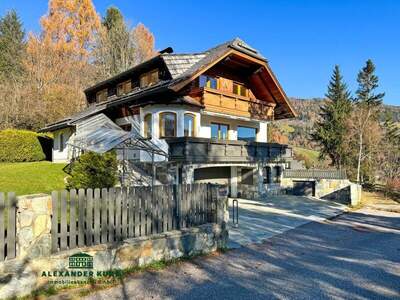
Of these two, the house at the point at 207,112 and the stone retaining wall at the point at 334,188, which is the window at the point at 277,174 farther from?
the stone retaining wall at the point at 334,188

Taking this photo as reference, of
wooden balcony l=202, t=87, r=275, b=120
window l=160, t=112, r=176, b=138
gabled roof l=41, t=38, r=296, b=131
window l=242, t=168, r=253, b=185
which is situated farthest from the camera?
window l=242, t=168, r=253, b=185

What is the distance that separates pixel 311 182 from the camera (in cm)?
2080

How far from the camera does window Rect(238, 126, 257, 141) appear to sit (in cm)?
2083

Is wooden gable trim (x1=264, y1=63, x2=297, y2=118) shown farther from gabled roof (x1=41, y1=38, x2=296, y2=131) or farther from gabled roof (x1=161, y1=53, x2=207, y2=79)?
gabled roof (x1=161, y1=53, x2=207, y2=79)

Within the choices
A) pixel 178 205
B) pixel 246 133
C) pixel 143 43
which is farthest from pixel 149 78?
pixel 143 43

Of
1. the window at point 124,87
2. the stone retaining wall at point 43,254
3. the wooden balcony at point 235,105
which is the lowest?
the stone retaining wall at point 43,254

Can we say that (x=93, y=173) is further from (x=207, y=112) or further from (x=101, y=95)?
(x=101, y=95)

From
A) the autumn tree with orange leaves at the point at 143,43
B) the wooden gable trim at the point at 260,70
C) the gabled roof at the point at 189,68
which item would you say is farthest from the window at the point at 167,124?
the autumn tree with orange leaves at the point at 143,43

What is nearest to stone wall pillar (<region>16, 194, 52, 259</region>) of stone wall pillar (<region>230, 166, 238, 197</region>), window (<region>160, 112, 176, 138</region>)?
window (<region>160, 112, 176, 138</region>)

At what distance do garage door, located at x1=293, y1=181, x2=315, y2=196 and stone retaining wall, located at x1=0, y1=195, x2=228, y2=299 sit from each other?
16700mm

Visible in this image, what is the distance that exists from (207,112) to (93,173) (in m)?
7.95

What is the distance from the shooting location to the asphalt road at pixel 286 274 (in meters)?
4.80

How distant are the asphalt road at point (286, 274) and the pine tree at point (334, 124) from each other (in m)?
24.2

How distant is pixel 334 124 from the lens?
31797 mm
